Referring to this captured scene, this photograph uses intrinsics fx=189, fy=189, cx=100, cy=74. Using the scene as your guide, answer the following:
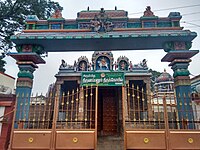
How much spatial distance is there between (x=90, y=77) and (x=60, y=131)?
3215 mm

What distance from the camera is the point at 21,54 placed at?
6.14 m

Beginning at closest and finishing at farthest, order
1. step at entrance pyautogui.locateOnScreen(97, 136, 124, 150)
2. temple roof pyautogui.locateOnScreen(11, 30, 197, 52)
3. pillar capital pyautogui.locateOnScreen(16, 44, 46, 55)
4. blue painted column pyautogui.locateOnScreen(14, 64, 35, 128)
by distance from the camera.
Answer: blue painted column pyautogui.locateOnScreen(14, 64, 35, 128) → temple roof pyautogui.locateOnScreen(11, 30, 197, 52) → pillar capital pyautogui.locateOnScreen(16, 44, 46, 55) → step at entrance pyautogui.locateOnScreen(97, 136, 124, 150)

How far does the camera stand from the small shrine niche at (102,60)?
11.7 metres

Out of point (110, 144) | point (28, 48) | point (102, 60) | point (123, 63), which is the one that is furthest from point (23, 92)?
point (123, 63)

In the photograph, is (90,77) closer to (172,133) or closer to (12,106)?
(12,106)

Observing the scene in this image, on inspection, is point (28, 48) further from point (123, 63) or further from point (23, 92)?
point (123, 63)

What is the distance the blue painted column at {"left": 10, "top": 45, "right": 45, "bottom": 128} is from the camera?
223 inches

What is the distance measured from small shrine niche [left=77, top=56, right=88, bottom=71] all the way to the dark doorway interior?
5.37 ft

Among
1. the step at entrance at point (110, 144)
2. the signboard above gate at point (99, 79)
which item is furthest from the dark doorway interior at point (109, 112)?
the signboard above gate at point (99, 79)

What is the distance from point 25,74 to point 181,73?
497cm

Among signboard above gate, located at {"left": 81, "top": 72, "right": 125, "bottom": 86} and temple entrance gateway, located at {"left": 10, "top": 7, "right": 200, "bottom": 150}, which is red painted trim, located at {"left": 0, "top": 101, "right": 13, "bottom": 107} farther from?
signboard above gate, located at {"left": 81, "top": 72, "right": 125, "bottom": 86}

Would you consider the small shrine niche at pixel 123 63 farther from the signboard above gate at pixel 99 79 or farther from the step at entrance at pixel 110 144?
the step at entrance at pixel 110 144

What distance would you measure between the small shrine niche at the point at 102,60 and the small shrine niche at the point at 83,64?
453mm

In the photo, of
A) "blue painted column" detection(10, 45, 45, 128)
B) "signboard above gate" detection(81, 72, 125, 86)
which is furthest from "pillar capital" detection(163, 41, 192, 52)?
"blue painted column" detection(10, 45, 45, 128)
